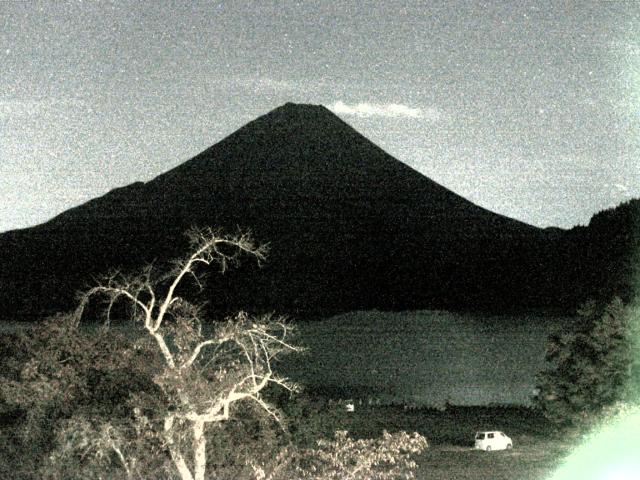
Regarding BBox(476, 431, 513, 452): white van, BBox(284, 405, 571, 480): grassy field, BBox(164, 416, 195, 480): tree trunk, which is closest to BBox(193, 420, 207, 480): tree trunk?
BBox(164, 416, 195, 480): tree trunk

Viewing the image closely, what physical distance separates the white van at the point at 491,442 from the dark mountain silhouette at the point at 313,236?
38.2 meters

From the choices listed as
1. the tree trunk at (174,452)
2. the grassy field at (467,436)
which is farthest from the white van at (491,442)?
the tree trunk at (174,452)

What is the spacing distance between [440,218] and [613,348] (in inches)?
3071

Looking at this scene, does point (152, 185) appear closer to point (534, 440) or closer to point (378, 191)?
point (378, 191)

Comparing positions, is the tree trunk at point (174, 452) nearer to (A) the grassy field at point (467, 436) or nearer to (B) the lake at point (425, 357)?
(A) the grassy field at point (467, 436)

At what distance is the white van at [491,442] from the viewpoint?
2630cm

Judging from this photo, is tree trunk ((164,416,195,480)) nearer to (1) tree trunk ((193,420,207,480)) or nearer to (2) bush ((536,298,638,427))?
(1) tree trunk ((193,420,207,480))

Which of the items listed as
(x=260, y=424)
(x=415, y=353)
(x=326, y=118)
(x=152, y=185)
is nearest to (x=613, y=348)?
(x=260, y=424)

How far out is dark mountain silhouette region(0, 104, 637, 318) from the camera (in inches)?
3120

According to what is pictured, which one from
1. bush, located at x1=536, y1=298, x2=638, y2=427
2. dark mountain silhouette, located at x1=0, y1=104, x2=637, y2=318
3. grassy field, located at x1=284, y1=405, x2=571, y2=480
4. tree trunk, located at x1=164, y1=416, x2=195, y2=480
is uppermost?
dark mountain silhouette, located at x1=0, y1=104, x2=637, y2=318

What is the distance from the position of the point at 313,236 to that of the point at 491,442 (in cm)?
6674

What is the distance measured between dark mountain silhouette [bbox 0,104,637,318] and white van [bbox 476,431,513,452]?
3819cm

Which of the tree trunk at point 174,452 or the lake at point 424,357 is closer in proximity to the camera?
the tree trunk at point 174,452

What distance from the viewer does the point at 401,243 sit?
94500mm
